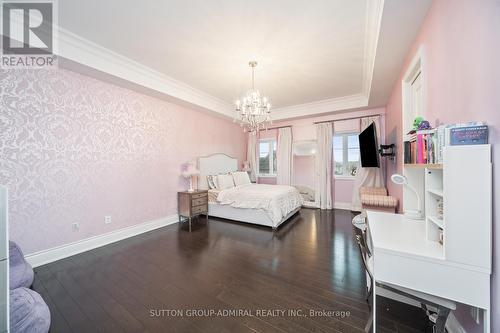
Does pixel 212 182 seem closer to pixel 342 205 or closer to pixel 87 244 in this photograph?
pixel 87 244

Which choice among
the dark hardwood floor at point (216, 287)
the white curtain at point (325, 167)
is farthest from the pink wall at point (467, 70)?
the white curtain at point (325, 167)

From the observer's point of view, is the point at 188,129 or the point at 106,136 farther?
the point at 188,129

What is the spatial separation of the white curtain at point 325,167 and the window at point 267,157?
1.57 meters

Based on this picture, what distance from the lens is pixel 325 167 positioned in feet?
16.9

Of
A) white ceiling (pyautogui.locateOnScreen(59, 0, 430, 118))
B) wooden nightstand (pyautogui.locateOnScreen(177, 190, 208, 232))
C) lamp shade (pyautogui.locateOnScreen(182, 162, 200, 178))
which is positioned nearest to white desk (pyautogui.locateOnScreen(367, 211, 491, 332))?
white ceiling (pyautogui.locateOnScreen(59, 0, 430, 118))

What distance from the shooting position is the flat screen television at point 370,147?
3318mm

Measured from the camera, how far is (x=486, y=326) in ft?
3.10

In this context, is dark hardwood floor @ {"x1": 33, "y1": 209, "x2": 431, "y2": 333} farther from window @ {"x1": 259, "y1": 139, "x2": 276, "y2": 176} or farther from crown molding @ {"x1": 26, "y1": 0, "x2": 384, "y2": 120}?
window @ {"x1": 259, "y1": 139, "x2": 276, "y2": 176}

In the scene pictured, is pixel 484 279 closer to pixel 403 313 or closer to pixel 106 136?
pixel 403 313

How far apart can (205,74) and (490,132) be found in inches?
140

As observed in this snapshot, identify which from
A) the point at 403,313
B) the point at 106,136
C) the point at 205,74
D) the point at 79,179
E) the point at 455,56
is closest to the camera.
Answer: the point at 455,56

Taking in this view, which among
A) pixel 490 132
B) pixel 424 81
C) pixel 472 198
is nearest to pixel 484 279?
pixel 472 198

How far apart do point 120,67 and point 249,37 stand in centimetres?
211

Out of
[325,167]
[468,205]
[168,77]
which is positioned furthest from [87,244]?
[325,167]
